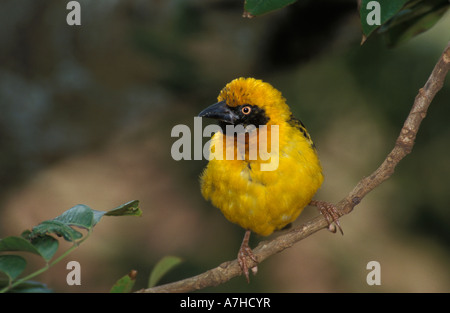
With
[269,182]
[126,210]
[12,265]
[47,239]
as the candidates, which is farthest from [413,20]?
[12,265]

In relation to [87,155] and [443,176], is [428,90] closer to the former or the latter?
[443,176]

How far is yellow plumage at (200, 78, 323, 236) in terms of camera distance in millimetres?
2824

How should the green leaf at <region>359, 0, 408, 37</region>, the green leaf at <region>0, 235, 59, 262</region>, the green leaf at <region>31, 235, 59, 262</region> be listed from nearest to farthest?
the green leaf at <region>0, 235, 59, 262</region> → the green leaf at <region>31, 235, 59, 262</region> → the green leaf at <region>359, 0, 408, 37</region>

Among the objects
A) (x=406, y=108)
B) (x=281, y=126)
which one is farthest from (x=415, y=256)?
(x=281, y=126)

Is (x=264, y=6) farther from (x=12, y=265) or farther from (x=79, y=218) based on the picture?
(x=12, y=265)

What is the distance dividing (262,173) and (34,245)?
1292 millimetres

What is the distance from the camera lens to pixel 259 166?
2.84m

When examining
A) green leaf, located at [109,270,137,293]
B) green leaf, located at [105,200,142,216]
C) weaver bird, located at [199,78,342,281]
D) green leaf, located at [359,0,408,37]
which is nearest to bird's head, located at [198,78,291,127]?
weaver bird, located at [199,78,342,281]

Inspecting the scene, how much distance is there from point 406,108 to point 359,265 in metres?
1.63

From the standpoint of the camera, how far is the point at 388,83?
427 centimetres

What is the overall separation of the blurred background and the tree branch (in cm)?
190

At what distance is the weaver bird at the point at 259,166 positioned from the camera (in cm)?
283

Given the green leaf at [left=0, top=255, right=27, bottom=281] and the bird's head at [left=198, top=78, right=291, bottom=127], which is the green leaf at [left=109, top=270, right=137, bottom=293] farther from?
the bird's head at [left=198, top=78, right=291, bottom=127]
